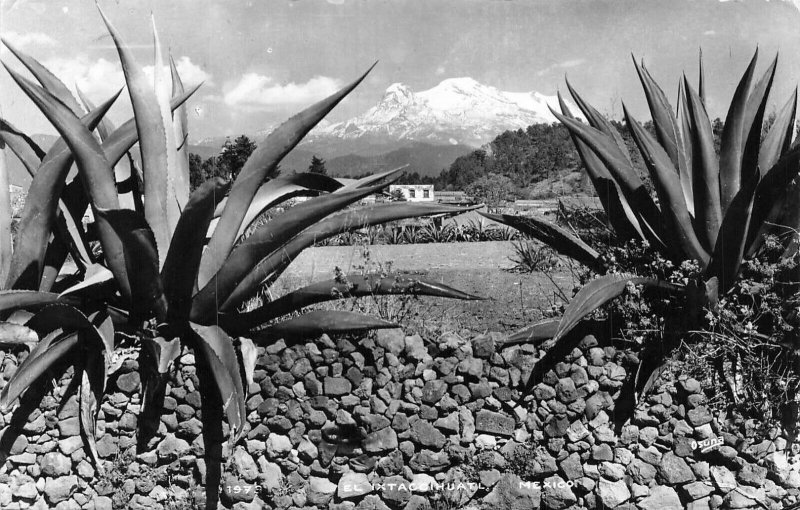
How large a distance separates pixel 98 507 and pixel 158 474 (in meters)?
0.40

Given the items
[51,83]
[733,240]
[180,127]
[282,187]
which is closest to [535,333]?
[733,240]

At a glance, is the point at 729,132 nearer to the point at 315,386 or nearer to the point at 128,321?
the point at 315,386

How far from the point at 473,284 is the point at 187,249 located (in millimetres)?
2522

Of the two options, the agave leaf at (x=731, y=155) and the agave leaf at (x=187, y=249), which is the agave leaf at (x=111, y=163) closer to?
the agave leaf at (x=187, y=249)

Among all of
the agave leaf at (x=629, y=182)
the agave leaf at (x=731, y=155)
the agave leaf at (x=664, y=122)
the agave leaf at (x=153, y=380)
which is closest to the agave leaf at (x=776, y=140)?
the agave leaf at (x=731, y=155)

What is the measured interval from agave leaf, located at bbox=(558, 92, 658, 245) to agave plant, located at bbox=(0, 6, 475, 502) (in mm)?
1166

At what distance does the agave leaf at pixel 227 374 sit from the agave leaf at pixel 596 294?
1.44m

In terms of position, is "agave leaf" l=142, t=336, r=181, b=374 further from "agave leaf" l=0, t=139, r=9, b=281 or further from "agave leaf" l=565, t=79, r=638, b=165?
"agave leaf" l=565, t=79, r=638, b=165

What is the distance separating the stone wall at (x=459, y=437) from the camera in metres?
3.28

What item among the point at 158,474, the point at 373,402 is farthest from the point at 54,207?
the point at 373,402

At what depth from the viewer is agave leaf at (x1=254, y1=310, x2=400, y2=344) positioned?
3252mm

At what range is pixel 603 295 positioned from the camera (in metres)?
3.13

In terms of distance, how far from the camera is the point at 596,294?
10.2ft

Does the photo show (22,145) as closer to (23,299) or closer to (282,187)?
(23,299)
